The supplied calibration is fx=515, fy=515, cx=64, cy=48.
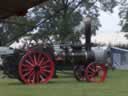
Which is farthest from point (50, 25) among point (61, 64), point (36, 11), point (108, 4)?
point (61, 64)

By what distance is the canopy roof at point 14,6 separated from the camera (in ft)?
20.1

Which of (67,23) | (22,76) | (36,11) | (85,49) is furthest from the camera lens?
(36,11)

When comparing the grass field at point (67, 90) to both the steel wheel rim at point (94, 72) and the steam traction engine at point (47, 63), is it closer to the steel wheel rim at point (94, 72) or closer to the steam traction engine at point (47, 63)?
the steam traction engine at point (47, 63)

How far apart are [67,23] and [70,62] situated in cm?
2276

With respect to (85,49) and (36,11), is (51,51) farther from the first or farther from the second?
(36,11)

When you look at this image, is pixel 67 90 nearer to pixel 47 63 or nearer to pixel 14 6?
pixel 47 63

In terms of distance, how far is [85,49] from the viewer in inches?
696

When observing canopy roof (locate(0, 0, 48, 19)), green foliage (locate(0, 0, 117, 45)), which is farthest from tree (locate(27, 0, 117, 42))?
canopy roof (locate(0, 0, 48, 19))

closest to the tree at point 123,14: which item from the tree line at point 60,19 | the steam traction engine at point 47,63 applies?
the tree line at point 60,19

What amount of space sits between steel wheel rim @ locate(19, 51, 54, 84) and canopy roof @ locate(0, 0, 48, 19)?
9.33m

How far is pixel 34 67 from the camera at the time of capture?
1636 centimetres

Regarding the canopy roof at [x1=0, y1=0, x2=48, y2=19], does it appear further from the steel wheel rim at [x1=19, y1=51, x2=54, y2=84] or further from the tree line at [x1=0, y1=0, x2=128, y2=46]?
the tree line at [x1=0, y1=0, x2=128, y2=46]

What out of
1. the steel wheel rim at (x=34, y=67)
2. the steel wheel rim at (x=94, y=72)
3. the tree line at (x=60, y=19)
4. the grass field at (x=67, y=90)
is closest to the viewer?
the grass field at (x=67, y=90)

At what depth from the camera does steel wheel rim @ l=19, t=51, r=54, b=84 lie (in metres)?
16.3
